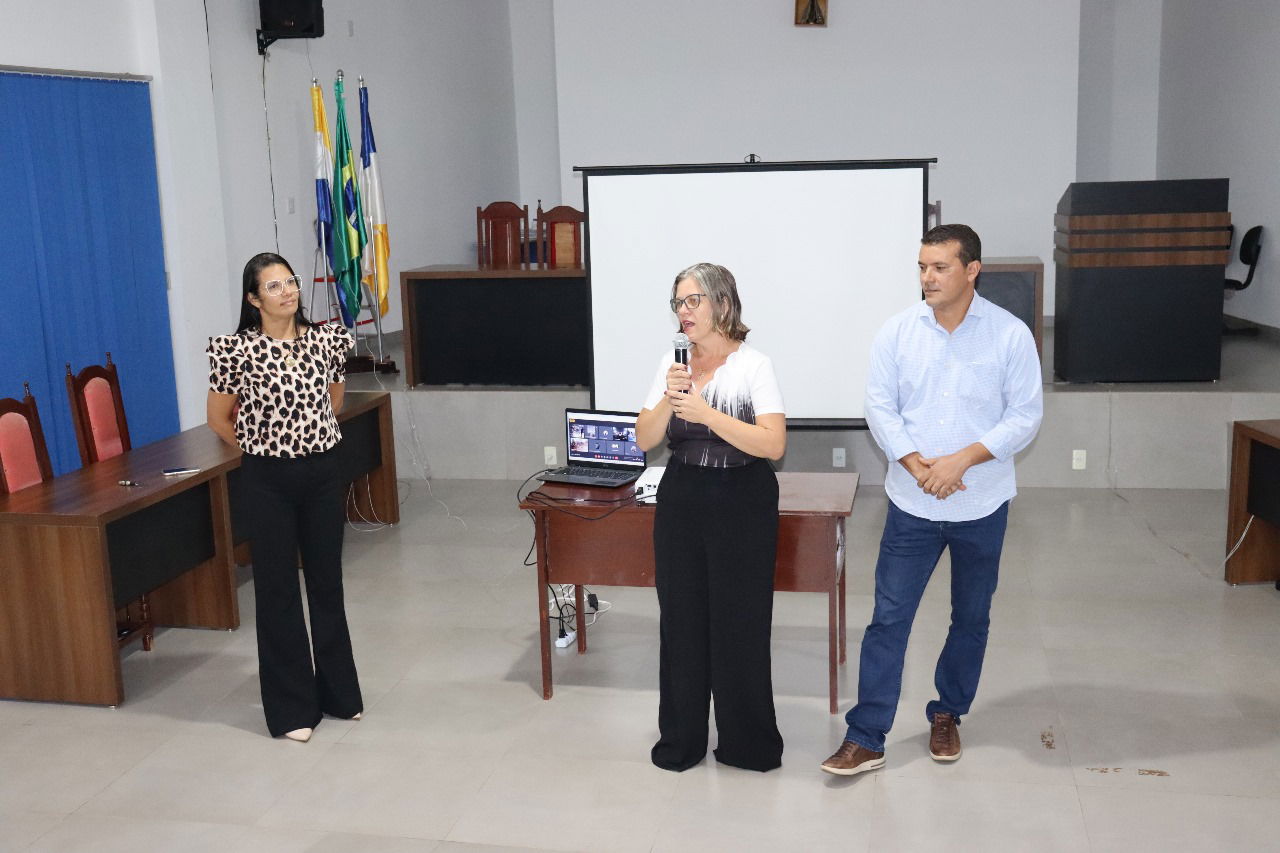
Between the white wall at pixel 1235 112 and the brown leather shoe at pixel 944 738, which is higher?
the white wall at pixel 1235 112

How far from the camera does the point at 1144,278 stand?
698 centimetres

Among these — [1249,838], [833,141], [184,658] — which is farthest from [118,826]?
[833,141]

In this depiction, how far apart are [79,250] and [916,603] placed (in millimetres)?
5096

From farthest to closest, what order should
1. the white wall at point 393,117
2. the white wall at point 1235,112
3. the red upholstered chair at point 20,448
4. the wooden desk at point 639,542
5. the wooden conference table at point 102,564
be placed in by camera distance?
the white wall at point 1235,112 < the white wall at point 393,117 < the red upholstered chair at point 20,448 < the wooden conference table at point 102,564 < the wooden desk at point 639,542

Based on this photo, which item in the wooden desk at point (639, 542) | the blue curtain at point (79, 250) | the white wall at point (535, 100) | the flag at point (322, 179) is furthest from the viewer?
the white wall at point (535, 100)

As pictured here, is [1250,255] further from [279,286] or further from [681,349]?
[279,286]

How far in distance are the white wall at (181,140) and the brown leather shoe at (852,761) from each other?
523 centimetres

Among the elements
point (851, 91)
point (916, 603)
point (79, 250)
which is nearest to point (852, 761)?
point (916, 603)

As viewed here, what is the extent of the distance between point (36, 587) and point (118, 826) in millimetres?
1124

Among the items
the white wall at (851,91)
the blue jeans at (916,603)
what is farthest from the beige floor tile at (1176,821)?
the white wall at (851,91)

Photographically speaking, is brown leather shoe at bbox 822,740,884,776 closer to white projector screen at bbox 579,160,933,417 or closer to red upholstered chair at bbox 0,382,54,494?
white projector screen at bbox 579,160,933,417

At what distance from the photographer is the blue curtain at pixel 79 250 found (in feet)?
20.2

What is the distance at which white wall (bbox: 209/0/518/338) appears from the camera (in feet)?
26.7

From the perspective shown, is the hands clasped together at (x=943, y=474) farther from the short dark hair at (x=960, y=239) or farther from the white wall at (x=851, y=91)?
the white wall at (x=851, y=91)
